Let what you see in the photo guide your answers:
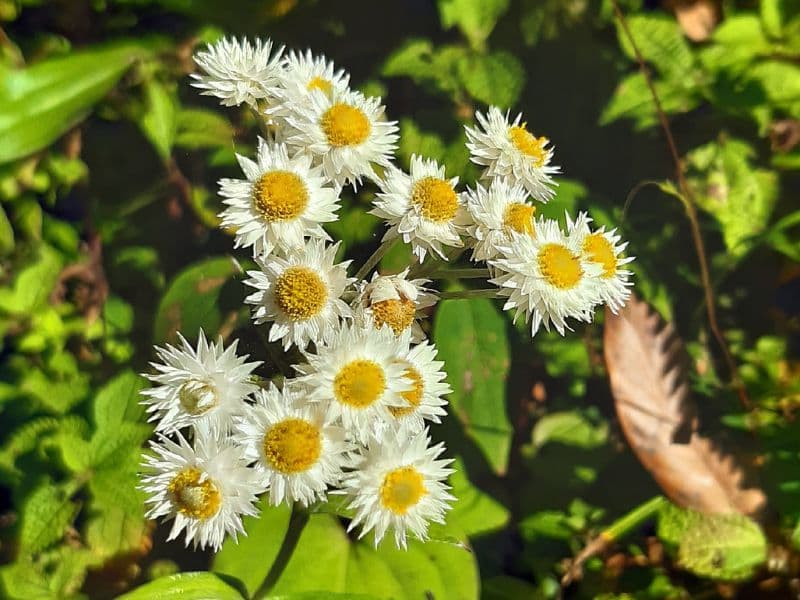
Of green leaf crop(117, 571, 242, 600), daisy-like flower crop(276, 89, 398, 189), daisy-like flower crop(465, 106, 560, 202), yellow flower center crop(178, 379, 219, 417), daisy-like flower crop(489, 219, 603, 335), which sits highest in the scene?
daisy-like flower crop(465, 106, 560, 202)

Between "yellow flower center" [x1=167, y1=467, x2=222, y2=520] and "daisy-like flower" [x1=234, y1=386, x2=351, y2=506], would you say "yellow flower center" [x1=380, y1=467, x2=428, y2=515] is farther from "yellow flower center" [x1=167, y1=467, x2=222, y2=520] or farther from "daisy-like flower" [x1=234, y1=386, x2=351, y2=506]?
"yellow flower center" [x1=167, y1=467, x2=222, y2=520]

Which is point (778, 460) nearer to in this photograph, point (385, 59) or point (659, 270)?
point (659, 270)

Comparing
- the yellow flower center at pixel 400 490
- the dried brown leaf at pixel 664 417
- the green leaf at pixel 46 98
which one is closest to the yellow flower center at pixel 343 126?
the yellow flower center at pixel 400 490

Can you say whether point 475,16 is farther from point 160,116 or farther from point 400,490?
point 400,490

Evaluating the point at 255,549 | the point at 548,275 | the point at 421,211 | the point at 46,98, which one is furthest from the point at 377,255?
the point at 46,98

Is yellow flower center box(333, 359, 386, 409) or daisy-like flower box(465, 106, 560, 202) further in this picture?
daisy-like flower box(465, 106, 560, 202)

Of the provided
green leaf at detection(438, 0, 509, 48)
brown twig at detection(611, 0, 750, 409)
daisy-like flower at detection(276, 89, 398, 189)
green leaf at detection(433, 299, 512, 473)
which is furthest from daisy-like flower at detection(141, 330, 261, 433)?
brown twig at detection(611, 0, 750, 409)
